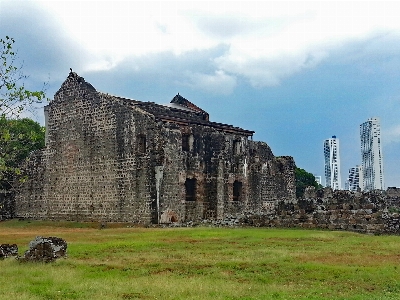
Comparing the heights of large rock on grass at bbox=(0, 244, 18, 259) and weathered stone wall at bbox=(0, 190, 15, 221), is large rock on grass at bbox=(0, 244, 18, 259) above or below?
below

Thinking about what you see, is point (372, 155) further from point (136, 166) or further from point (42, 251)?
point (42, 251)

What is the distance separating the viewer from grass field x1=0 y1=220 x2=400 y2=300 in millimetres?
10070

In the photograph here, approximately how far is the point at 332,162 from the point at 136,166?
186ft

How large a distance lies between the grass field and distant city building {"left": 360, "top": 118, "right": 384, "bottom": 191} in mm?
53118

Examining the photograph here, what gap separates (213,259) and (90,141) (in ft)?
71.2

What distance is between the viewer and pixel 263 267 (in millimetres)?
12969

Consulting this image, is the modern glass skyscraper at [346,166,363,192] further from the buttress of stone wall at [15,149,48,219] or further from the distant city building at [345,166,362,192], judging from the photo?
the buttress of stone wall at [15,149,48,219]

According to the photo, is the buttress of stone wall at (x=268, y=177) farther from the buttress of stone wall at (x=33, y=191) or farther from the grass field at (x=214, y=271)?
the grass field at (x=214, y=271)

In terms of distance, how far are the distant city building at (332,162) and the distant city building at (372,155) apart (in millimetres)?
10368

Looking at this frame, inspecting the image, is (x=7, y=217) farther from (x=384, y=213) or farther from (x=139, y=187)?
(x=384, y=213)

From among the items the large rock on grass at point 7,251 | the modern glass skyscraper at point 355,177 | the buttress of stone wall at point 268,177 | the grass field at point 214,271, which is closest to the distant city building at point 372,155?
the modern glass skyscraper at point 355,177

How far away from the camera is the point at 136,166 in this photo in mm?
31688

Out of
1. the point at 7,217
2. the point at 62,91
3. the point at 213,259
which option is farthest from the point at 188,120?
the point at 213,259

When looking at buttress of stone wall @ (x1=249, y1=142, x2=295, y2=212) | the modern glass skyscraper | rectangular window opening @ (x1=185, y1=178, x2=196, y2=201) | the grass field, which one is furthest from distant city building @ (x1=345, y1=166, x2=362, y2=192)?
the grass field
